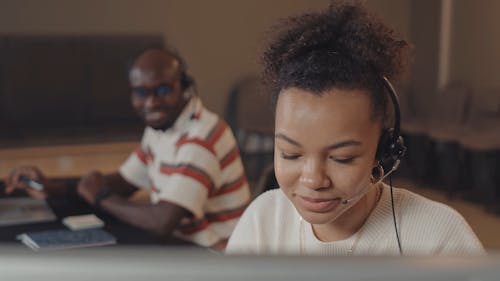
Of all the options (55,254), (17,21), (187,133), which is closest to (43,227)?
(187,133)

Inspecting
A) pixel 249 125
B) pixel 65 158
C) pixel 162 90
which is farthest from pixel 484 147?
pixel 162 90

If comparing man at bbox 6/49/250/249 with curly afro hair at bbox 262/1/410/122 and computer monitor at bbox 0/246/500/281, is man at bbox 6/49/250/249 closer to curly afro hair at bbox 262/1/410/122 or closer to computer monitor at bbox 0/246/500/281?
curly afro hair at bbox 262/1/410/122

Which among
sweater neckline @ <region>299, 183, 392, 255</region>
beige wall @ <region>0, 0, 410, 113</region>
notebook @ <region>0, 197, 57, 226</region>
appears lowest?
notebook @ <region>0, 197, 57, 226</region>

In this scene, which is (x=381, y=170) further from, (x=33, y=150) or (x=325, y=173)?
(x=33, y=150)

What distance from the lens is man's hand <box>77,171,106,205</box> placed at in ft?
7.54

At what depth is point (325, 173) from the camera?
2.60 ft

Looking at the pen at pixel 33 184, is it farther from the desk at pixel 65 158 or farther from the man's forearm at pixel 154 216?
the desk at pixel 65 158

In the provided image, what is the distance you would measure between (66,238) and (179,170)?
432mm

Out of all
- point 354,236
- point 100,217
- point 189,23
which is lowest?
point 100,217

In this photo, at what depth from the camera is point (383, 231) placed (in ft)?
3.11

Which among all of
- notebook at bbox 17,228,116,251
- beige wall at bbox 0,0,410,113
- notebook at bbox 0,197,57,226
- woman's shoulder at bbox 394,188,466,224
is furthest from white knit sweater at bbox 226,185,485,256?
beige wall at bbox 0,0,410,113

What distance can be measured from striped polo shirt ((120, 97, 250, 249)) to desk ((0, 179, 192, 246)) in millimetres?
150

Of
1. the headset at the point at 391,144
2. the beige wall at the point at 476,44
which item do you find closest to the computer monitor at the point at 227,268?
the headset at the point at 391,144

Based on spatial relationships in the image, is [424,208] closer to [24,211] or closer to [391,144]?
[391,144]
